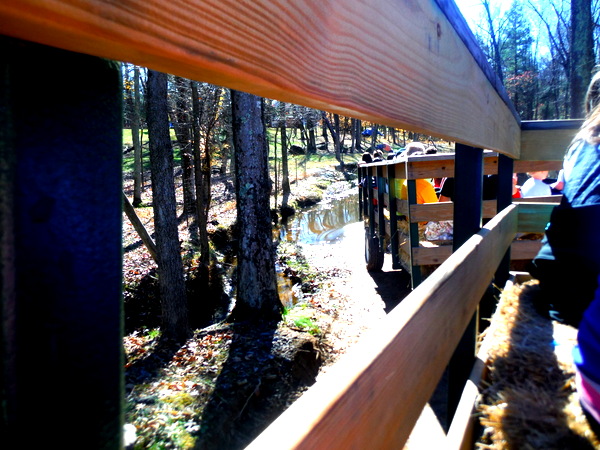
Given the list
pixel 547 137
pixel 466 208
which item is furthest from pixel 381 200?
pixel 466 208

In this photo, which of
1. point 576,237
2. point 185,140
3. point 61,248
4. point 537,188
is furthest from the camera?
point 185,140

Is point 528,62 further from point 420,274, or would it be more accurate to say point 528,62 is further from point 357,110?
point 357,110

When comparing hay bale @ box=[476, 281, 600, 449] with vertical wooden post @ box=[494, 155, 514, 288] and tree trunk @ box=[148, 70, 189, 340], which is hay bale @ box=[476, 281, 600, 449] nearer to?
vertical wooden post @ box=[494, 155, 514, 288]

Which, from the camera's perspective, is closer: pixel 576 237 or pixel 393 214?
pixel 576 237

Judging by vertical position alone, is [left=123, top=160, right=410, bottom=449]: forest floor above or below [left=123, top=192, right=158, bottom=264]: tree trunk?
below

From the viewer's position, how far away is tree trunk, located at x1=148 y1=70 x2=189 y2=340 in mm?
7992

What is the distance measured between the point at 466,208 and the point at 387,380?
5.00 feet

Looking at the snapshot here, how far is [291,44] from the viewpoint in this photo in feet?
1.86

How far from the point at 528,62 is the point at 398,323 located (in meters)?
42.1

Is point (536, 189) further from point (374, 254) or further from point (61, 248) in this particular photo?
point (61, 248)

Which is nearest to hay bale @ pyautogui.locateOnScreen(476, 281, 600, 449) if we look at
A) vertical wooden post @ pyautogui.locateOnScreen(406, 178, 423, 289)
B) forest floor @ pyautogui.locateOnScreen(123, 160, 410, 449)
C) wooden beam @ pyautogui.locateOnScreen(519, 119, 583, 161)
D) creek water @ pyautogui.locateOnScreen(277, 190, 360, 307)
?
wooden beam @ pyautogui.locateOnScreen(519, 119, 583, 161)

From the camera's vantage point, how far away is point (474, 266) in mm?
1681

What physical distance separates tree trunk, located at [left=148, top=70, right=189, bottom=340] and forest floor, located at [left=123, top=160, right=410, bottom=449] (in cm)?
76

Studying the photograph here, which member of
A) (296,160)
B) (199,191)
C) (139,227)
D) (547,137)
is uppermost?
(296,160)
